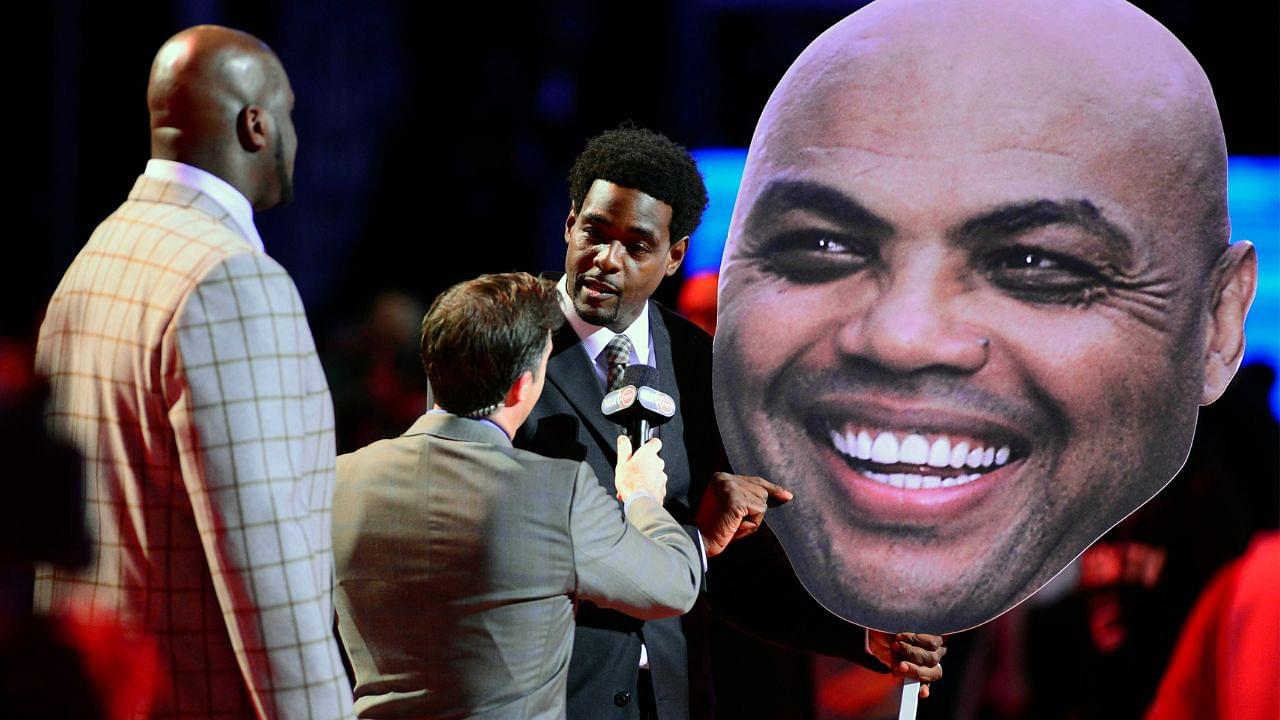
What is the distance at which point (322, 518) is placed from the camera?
1.94 m

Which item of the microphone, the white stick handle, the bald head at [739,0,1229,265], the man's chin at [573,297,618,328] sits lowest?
the white stick handle

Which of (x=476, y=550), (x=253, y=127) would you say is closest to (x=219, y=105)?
(x=253, y=127)

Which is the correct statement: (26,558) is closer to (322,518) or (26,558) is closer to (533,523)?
(322,518)

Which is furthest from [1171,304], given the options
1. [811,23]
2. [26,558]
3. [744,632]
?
[811,23]

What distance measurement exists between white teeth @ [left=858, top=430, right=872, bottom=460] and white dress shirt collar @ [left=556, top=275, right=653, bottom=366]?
0.42 metres

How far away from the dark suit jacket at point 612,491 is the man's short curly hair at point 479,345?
337mm

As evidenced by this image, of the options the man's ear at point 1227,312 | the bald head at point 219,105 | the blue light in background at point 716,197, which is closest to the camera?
the bald head at point 219,105

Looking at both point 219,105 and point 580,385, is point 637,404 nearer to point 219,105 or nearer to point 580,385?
point 580,385

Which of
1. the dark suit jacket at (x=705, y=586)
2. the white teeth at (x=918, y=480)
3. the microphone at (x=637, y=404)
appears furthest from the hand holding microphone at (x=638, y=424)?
the white teeth at (x=918, y=480)

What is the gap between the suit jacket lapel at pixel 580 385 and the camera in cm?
253

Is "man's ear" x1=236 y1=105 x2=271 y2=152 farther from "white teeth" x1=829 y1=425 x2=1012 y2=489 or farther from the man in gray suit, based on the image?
"white teeth" x1=829 y1=425 x2=1012 y2=489

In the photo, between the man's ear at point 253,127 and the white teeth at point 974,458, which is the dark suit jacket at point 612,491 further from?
the man's ear at point 253,127

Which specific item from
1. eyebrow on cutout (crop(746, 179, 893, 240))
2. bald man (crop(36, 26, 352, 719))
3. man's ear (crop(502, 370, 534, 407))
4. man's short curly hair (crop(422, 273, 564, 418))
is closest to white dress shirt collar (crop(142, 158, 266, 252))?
bald man (crop(36, 26, 352, 719))

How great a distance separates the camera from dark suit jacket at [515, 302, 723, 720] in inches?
96.1
